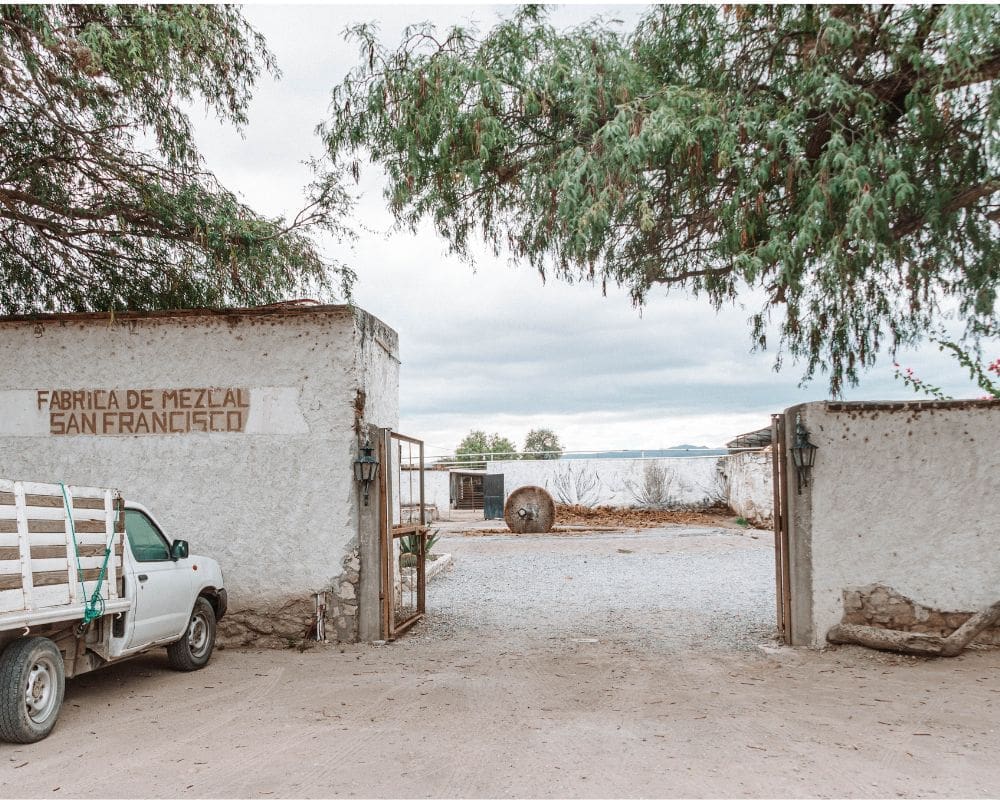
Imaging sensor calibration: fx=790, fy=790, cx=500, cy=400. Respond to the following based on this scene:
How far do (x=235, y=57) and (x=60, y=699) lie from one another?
21.2 feet

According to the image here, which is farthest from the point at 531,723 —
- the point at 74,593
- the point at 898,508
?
the point at 898,508

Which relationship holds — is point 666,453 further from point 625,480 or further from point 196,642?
point 196,642

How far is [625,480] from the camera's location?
26.6 m

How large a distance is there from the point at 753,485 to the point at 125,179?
58.9ft

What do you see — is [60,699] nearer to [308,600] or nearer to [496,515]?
[308,600]

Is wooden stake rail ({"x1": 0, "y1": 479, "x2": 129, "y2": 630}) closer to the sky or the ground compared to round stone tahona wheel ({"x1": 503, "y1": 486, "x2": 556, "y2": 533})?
closer to the sky

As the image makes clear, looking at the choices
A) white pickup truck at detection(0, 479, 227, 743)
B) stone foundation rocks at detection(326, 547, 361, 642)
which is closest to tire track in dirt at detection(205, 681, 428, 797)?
white pickup truck at detection(0, 479, 227, 743)

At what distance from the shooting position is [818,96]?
654cm

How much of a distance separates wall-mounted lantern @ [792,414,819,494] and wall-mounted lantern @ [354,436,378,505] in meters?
4.08

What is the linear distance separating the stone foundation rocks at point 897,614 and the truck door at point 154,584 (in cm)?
601

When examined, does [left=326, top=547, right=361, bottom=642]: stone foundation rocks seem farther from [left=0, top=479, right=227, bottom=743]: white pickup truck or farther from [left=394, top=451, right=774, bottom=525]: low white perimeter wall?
[left=394, top=451, right=774, bottom=525]: low white perimeter wall

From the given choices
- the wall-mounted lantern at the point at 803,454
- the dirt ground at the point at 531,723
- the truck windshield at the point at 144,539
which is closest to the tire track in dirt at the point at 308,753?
the dirt ground at the point at 531,723

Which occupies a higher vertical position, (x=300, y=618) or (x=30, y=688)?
(x=30, y=688)

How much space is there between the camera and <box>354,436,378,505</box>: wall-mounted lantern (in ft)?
25.7
